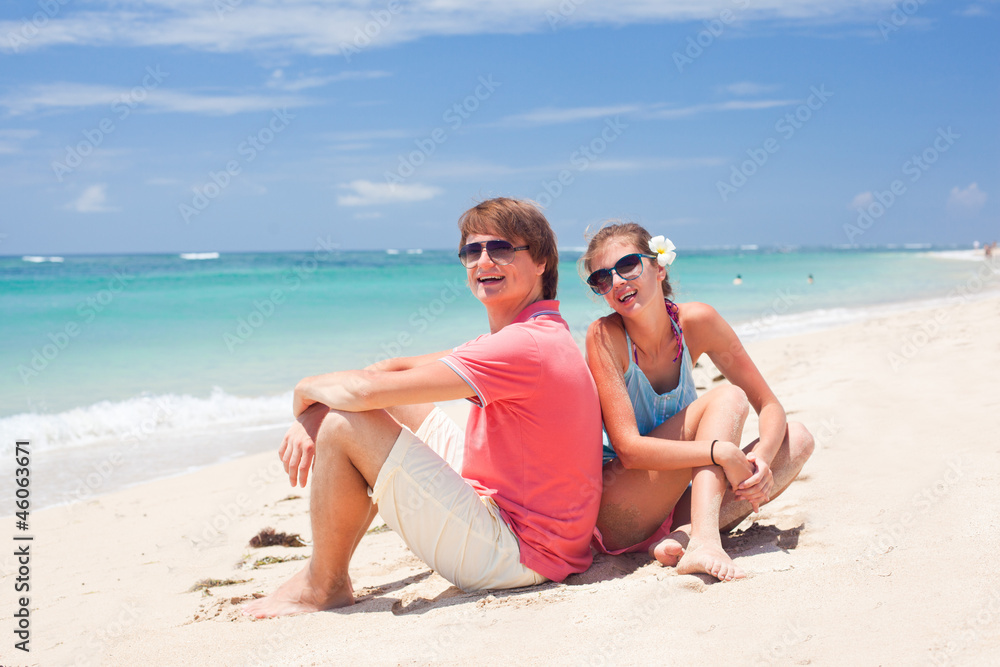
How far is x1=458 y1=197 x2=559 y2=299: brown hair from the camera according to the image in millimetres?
2863

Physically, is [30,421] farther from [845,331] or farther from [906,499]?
[845,331]

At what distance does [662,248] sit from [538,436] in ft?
3.34

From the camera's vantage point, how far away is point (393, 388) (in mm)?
2479

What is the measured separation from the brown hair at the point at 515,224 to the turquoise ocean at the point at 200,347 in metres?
0.39

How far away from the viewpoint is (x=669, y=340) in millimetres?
3186

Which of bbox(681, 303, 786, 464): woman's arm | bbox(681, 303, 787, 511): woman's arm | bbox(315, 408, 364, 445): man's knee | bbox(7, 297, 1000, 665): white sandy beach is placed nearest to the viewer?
bbox(7, 297, 1000, 665): white sandy beach

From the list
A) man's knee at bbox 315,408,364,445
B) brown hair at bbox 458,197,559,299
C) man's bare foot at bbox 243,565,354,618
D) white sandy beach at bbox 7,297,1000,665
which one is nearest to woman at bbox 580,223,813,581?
white sandy beach at bbox 7,297,1000,665

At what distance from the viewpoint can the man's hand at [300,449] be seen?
2793 mm

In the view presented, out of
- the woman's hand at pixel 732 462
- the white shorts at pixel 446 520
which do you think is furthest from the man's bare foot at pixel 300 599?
the woman's hand at pixel 732 462

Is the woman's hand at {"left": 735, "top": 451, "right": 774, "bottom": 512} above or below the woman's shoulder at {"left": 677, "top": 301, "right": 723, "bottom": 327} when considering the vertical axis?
below

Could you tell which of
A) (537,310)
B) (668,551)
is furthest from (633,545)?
(537,310)

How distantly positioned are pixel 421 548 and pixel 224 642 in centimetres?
75

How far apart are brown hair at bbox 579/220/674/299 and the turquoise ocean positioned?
13 centimetres

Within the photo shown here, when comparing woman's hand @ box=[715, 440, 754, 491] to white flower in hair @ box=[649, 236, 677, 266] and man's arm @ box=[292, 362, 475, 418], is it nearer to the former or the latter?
white flower in hair @ box=[649, 236, 677, 266]
